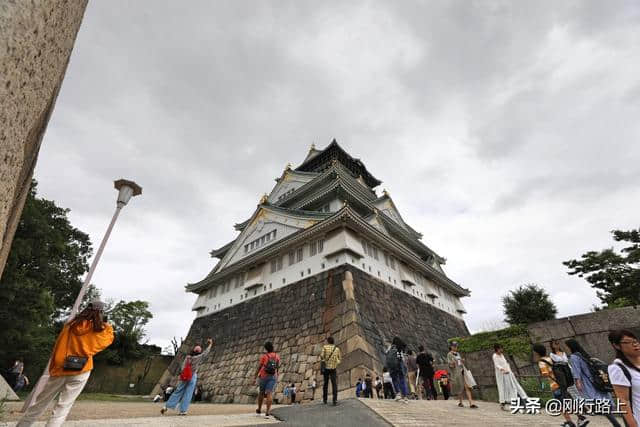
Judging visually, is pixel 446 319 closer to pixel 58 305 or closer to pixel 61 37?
pixel 61 37

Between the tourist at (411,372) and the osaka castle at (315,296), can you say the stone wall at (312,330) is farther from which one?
the tourist at (411,372)

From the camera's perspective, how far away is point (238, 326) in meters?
15.5

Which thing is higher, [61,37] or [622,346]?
[61,37]

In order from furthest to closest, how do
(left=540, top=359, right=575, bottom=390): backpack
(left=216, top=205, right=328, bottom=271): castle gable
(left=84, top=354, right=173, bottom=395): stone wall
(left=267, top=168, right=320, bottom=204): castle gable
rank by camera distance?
(left=267, top=168, right=320, bottom=204): castle gable
(left=84, top=354, right=173, bottom=395): stone wall
(left=216, top=205, right=328, bottom=271): castle gable
(left=540, top=359, right=575, bottom=390): backpack

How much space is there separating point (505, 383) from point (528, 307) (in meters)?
13.2

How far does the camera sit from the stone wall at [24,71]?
40.0 inches

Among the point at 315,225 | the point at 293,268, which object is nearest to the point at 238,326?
the point at 293,268

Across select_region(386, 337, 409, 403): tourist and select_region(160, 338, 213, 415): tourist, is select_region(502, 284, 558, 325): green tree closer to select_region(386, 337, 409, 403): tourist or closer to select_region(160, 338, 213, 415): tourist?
select_region(386, 337, 409, 403): tourist

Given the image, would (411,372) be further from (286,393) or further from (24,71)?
(24,71)

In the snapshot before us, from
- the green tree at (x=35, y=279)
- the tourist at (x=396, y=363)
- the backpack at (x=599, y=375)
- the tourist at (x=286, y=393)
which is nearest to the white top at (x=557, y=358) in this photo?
the backpack at (x=599, y=375)

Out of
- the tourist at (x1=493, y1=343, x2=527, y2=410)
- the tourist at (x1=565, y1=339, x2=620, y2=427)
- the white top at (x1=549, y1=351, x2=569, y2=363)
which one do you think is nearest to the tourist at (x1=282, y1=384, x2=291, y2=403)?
the tourist at (x1=493, y1=343, x2=527, y2=410)

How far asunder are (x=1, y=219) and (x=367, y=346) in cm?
1080

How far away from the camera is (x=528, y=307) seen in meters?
17.0

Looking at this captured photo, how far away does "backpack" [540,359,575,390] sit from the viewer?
444 centimetres
